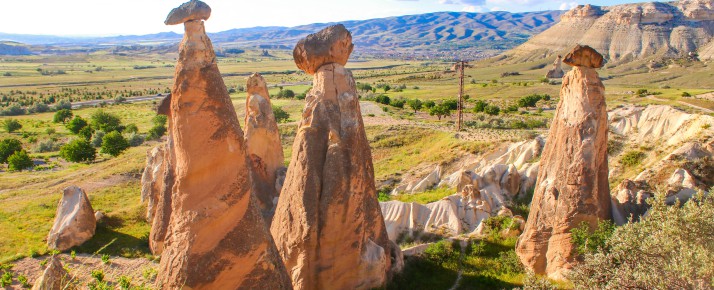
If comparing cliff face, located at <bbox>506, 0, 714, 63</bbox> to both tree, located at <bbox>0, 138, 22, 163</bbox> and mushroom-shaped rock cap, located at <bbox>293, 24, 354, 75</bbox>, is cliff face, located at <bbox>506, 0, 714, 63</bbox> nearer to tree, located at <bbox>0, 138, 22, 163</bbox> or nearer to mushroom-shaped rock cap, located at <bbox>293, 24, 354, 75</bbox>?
tree, located at <bbox>0, 138, 22, 163</bbox>

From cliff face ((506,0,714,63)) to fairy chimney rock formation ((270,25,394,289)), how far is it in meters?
129

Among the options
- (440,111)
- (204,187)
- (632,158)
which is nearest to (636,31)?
(440,111)

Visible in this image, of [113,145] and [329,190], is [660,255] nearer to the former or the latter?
[329,190]

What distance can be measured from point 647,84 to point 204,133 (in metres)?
94.6

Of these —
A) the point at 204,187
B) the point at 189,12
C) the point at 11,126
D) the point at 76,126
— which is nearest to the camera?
the point at 189,12

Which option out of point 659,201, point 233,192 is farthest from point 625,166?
point 233,192

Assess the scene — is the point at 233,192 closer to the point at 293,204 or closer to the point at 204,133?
the point at 204,133

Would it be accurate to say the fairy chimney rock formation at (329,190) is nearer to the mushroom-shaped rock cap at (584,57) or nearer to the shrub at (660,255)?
the shrub at (660,255)

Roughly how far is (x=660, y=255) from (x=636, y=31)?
149 m

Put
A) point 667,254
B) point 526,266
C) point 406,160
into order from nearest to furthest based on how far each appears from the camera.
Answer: point 667,254, point 526,266, point 406,160

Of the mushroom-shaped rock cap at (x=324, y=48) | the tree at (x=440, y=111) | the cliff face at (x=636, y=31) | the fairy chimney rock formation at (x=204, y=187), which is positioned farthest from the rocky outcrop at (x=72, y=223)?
the cliff face at (x=636, y=31)

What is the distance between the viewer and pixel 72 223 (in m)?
20.9

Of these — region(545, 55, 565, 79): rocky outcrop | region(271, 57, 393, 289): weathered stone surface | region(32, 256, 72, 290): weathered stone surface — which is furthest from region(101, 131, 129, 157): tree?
region(545, 55, 565, 79): rocky outcrop

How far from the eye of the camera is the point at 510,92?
81.9 m
